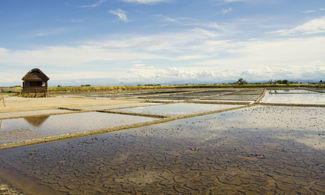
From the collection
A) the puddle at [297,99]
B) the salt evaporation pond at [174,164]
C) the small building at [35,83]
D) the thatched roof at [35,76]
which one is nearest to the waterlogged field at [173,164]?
the salt evaporation pond at [174,164]

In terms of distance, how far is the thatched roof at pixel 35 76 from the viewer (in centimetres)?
3221

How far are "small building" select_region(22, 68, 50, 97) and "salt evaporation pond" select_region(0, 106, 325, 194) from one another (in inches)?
1089

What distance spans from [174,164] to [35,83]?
33255mm

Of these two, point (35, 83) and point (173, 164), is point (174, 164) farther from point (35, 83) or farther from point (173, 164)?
point (35, 83)

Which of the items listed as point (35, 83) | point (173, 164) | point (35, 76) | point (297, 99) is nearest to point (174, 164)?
point (173, 164)

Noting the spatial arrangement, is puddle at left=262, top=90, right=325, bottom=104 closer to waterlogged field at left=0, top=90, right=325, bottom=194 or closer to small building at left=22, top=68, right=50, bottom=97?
waterlogged field at left=0, top=90, right=325, bottom=194

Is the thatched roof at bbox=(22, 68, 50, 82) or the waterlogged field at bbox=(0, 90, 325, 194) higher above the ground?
the thatched roof at bbox=(22, 68, 50, 82)

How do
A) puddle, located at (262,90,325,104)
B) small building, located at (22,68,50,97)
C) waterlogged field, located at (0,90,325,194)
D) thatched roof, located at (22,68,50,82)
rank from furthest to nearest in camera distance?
thatched roof, located at (22,68,50,82), small building, located at (22,68,50,97), puddle, located at (262,90,325,104), waterlogged field, located at (0,90,325,194)

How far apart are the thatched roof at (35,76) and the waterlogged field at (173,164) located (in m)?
29.0

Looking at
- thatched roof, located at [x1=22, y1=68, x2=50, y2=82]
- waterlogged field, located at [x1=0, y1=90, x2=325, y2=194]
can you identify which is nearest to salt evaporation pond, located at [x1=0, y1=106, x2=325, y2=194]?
waterlogged field, located at [x1=0, y1=90, x2=325, y2=194]

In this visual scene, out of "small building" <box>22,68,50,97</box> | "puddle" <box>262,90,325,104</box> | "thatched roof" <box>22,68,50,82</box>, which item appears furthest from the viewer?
"thatched roof" <box>22,68,50,82</box>

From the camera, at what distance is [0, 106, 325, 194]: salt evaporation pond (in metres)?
4.05

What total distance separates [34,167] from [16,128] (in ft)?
17.0

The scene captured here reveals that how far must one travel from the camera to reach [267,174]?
4.56 meters
